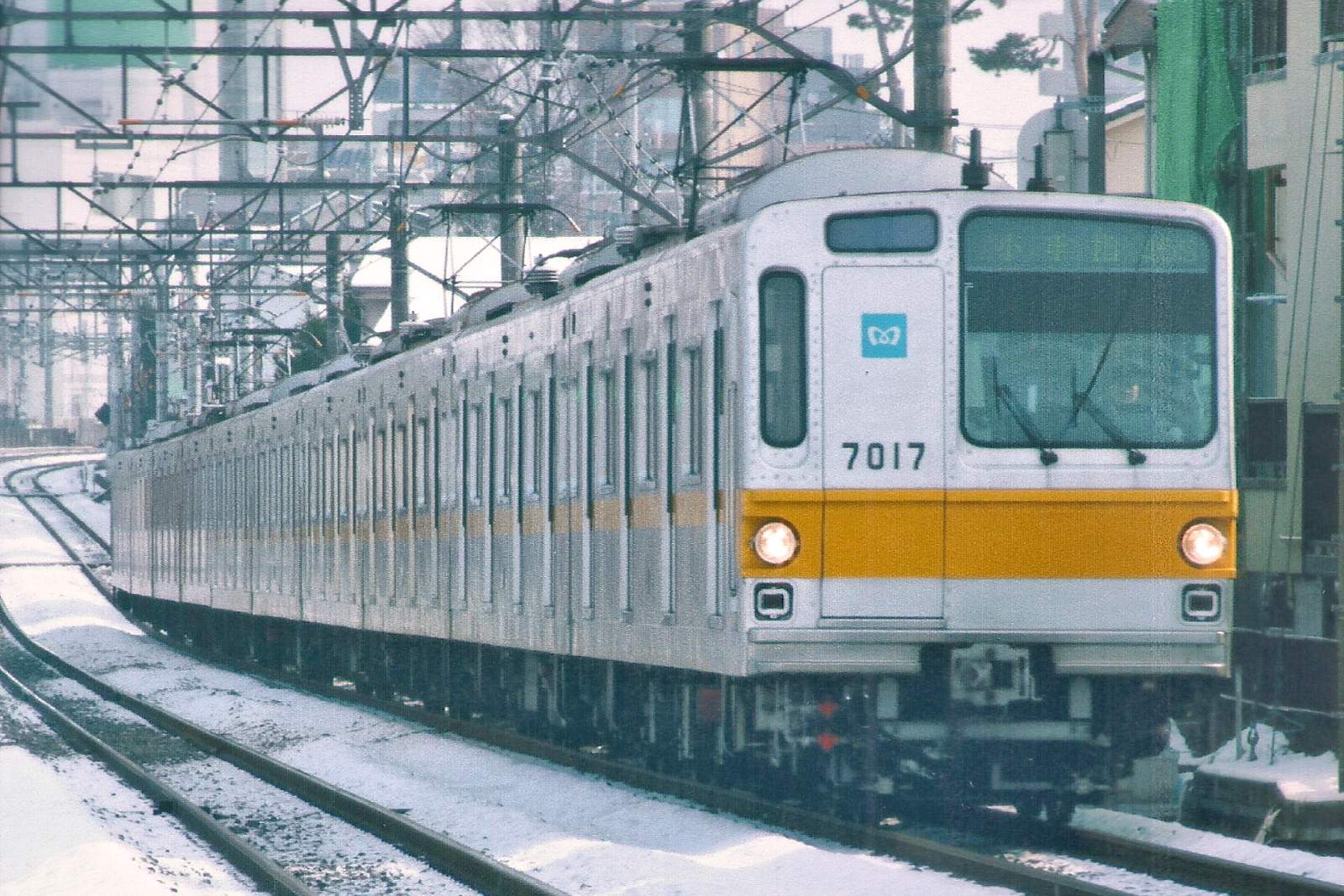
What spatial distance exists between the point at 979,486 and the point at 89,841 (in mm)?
4684

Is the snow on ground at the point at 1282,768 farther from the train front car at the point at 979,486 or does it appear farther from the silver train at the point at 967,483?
the train front car at the point at 979,486

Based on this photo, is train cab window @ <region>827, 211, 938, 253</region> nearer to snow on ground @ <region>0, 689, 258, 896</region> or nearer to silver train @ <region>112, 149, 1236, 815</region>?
silver train @ <region>112, 149, 1236, 815</region>

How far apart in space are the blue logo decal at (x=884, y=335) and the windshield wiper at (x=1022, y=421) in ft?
1.35

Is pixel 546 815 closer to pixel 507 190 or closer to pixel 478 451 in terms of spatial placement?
pixel 478 451

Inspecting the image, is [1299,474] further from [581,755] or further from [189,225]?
[189,225]

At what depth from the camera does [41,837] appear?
39.2ft

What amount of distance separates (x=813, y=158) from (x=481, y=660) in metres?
7.68

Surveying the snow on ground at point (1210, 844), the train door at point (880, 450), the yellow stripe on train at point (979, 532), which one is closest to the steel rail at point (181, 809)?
the yellow stripe on train at point (979, 532)

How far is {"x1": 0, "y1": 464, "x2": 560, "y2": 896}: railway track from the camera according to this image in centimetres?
989

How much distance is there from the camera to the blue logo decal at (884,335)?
32.7ft

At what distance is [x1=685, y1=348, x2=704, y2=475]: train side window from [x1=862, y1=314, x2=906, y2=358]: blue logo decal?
104 centimetres

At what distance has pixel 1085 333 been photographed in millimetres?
9953

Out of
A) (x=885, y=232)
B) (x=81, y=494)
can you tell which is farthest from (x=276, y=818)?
(x=81, y=494)

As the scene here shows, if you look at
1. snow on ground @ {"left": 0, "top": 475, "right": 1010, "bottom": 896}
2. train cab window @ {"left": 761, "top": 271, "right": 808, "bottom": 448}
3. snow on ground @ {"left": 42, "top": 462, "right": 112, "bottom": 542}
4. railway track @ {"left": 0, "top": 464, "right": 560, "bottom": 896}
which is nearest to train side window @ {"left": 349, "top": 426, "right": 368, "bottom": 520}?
snow on ground @ {"left": 0, "top": 475, "right": 1010, "bottom": 896}
